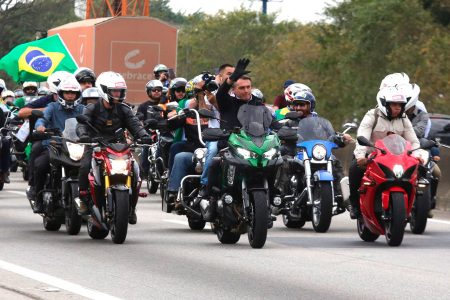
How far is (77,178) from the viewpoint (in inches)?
678

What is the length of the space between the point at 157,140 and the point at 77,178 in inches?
342

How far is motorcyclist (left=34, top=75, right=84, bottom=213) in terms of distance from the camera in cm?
1791

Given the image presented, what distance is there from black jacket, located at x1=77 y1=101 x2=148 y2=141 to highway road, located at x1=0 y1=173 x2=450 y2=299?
3.74 feet

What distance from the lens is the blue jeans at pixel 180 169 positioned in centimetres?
1811

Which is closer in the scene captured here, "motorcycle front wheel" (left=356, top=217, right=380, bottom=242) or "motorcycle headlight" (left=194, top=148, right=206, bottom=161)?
"motorcycle front wheel" (left=356, top=217, right=380, bottom=242)

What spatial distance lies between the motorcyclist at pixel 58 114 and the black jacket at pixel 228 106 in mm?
2312

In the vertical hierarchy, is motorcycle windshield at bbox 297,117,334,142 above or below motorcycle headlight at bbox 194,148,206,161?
above

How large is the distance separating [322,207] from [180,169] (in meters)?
1.66

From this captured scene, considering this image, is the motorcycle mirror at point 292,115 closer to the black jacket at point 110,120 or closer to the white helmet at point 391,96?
the white helmet at point 391,96

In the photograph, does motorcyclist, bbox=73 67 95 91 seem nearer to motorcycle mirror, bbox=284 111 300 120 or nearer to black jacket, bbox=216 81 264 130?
black jacket, bbox=216 81 264 130

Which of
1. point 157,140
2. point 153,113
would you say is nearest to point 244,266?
point 153,113

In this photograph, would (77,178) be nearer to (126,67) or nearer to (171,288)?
(171,288)

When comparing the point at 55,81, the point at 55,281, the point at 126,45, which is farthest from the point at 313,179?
the point at 126,45

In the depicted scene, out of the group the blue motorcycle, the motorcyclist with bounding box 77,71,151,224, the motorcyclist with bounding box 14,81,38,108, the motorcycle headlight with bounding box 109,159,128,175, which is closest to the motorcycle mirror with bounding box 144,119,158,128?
the motorcyclist with bounding box 77,71,151,224
